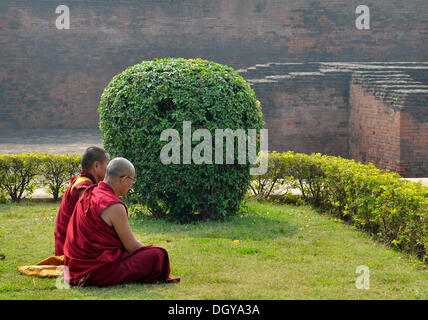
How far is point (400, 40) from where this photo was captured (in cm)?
1855

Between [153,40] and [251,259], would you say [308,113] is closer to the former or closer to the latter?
[251,259]

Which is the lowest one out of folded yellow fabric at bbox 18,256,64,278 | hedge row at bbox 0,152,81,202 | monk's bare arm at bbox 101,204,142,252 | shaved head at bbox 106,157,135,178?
folded yellow fabric at bbox 18,256,64,278

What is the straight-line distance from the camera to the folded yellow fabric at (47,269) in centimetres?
461

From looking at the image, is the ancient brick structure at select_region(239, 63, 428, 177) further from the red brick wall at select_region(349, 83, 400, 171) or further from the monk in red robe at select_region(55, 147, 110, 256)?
the monk in red robe at select_region(55, 147, 110, 256)

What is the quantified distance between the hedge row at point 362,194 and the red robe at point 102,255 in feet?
8.02

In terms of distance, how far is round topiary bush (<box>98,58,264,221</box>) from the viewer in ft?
20.5

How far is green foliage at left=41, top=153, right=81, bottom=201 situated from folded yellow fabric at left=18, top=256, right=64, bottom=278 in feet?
11.5

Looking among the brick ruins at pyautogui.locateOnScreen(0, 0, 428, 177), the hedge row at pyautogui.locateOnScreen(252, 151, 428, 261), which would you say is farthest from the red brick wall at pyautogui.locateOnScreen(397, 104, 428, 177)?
the brick ruins at pyautogui.locateOnScreen(0, 0, 428, 177)

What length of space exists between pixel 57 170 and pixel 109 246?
4285mm

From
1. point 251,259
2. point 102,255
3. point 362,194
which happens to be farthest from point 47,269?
point 362,194

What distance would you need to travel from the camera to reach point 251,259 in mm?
5152

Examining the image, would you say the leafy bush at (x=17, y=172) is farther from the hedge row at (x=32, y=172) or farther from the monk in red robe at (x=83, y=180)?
the monk in red robe at (x=83, y=180)

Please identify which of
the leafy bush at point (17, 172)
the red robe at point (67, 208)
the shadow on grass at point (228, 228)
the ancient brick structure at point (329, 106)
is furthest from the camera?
the ancient brick structure at point (329, 106)

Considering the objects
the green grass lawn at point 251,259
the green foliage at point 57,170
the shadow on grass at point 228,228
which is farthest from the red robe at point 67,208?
the green foliage at point 57,170
